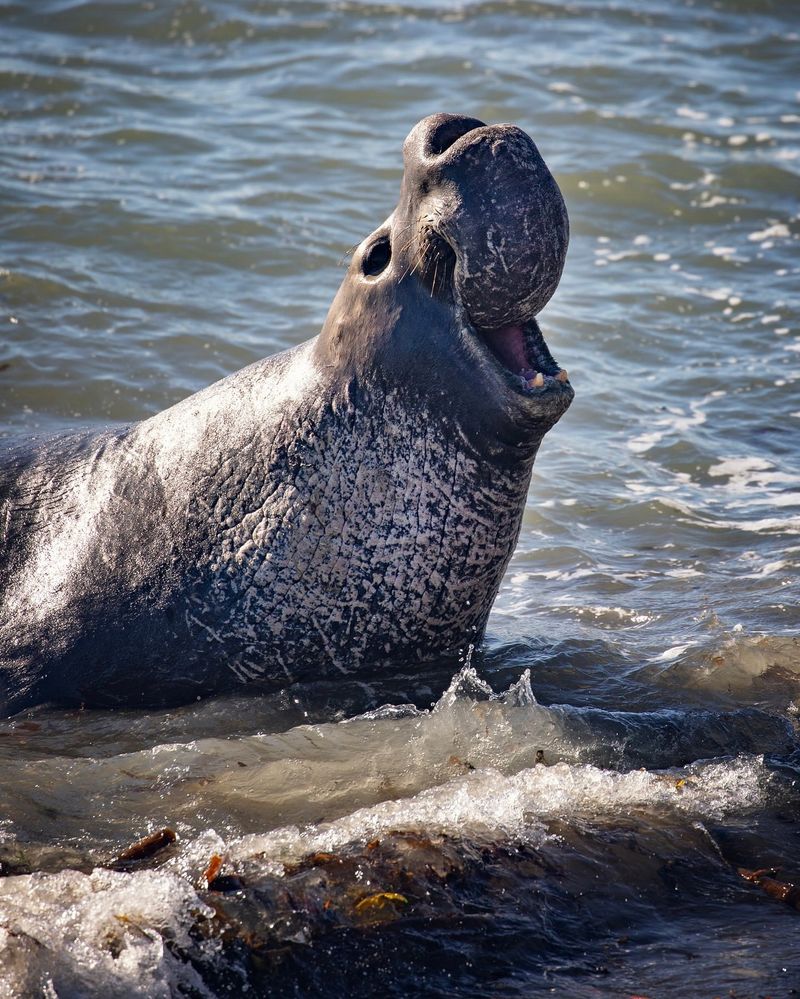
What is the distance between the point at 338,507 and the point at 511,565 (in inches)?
93.3

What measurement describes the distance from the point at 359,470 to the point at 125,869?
170 cm

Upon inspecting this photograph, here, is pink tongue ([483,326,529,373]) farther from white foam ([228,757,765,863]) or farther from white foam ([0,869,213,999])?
white foam ([0,869,213,999])

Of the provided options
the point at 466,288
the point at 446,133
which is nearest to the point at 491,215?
the point at 466,288

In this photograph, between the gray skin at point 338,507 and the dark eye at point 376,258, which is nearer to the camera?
the gray skin at point 338,507

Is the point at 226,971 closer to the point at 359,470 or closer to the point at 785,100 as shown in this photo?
the point at 359,470

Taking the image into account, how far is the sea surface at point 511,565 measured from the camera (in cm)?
343

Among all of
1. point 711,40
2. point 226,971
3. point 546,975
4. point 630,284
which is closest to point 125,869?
point 226,971

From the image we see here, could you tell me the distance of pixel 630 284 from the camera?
10945 mm

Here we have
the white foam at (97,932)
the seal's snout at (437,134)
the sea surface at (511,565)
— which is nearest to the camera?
the white foam at (97,932)

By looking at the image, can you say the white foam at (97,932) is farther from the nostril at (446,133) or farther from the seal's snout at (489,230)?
the nostril at (446,133)

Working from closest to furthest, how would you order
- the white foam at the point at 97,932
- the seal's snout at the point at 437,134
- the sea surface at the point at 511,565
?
the white foam at the point at 97,932
the sea surface at the point at 511,565
the seal's snout at the point at 437,134

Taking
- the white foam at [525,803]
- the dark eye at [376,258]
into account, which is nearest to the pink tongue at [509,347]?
the dark eye at [376,258]

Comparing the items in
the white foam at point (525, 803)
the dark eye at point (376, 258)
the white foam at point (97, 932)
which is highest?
the dark eye at point (376, 258)

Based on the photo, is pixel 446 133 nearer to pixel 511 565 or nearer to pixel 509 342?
pixel 509 342
